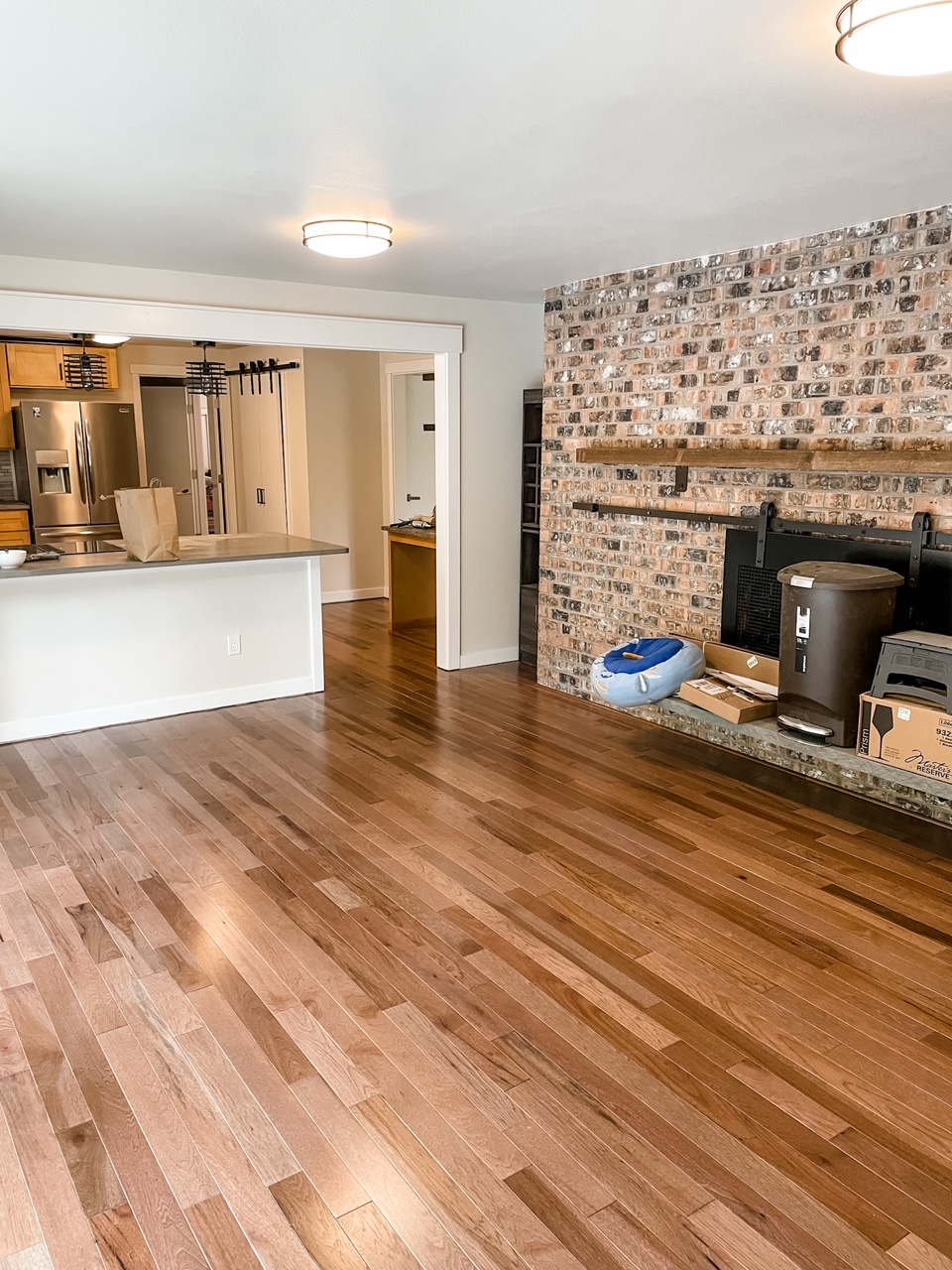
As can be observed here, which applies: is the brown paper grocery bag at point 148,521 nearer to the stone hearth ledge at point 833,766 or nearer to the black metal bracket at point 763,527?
the stone hearth ledge at point 833,766

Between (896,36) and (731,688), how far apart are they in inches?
110

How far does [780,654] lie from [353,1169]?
269 centimetres

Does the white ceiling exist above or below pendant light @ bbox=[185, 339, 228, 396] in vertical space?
above

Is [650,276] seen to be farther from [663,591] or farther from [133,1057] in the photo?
[133,1057]

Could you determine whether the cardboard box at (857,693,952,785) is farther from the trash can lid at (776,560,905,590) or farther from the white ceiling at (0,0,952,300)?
the white ceiling at (0,0,952,300)

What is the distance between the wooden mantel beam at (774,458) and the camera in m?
3.63

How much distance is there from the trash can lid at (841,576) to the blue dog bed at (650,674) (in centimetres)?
74

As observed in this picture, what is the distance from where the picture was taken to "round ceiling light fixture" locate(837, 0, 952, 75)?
195 centimetres

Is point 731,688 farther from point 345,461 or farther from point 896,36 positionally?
point 345,461

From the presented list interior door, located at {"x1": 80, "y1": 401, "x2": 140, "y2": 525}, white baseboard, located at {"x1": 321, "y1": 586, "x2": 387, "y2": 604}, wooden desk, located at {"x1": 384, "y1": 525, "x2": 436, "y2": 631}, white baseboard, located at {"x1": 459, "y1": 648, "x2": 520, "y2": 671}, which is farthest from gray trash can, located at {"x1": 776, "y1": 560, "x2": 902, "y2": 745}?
interior door, located at {"x1": 80, "y1": 401, "x2": 140, "y2": 525}

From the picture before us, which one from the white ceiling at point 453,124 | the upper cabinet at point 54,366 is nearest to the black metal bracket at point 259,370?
the upper cabinet at point 54,366

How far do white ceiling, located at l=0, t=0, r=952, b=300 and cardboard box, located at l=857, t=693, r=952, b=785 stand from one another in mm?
1866

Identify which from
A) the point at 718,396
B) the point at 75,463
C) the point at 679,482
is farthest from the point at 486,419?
the point at 75,463

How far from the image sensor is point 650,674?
14.6ft
